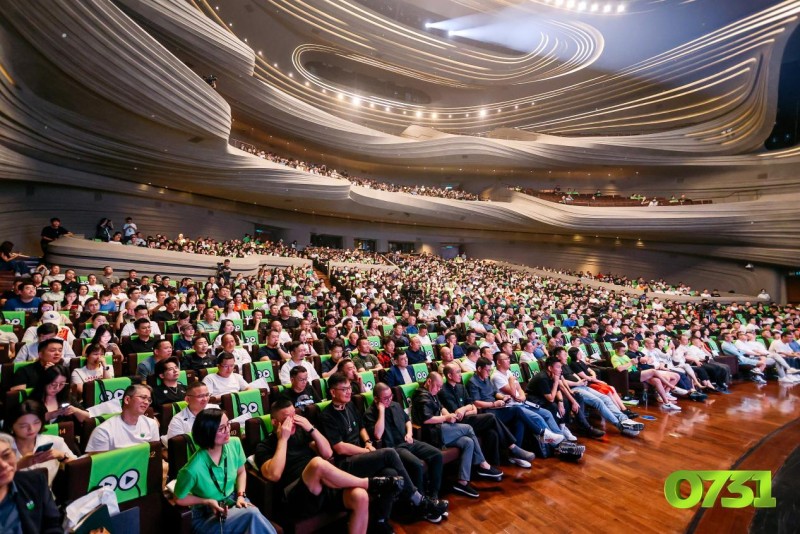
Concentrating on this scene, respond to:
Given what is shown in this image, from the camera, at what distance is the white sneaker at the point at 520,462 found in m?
3.76

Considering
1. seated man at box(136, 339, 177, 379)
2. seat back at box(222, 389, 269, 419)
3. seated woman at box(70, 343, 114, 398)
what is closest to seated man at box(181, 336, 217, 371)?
seated man at box(136, 339, 177, 379)

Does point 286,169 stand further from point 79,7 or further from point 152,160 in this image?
point 79,7

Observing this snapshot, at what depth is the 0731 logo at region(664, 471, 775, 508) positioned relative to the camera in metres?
3.12

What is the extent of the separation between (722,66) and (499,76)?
11948 mm

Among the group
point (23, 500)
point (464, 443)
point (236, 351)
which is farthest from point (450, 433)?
point (23, 500)

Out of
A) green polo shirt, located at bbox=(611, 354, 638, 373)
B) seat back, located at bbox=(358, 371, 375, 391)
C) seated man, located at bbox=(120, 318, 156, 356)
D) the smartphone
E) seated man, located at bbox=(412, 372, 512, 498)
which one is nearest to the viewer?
the smartphone

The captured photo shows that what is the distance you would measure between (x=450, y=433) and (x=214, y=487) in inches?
77.4

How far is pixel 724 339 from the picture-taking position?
8.43m

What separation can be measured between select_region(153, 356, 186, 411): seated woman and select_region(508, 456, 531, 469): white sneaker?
3.08m

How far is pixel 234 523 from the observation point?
212cm

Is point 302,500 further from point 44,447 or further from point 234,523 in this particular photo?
point 44,447

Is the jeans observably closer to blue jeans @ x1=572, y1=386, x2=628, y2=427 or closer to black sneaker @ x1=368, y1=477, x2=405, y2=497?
black sneaker @ x1=368, y1=477, x2=405, y2=497

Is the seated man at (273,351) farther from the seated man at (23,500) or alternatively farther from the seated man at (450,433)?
the seated man at (23,500)

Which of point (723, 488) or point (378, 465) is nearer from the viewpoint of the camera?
point (378, 465)
